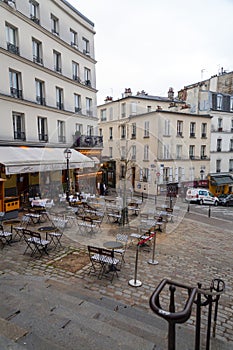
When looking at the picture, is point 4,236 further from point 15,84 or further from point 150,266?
point 15,84

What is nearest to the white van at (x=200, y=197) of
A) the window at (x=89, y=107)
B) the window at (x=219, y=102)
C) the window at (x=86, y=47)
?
the window at (x=89, y=107)

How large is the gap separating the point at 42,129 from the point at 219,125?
818 inches

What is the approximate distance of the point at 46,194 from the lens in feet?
50.2

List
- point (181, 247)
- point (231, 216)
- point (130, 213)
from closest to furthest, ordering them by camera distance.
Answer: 1. point (181, 247)
2. point (130, 213)
3. point (231, 216)

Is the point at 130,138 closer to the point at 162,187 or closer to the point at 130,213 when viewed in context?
the point at 162,187

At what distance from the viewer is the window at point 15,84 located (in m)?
13.0

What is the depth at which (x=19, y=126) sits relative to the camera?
541 inches

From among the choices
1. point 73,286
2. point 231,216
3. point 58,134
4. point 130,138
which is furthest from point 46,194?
point 231,216

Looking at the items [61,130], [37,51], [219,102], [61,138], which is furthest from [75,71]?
[219,102]

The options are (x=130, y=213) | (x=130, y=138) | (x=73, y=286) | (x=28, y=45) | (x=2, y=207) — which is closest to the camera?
(x=73, y=286)

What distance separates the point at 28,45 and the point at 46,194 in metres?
9.52

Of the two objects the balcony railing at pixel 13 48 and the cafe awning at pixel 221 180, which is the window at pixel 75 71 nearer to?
the balcony railing at pixel 13 48

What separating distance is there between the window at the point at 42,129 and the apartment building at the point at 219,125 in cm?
1746

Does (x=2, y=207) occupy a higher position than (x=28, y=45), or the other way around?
(x=28, y=45)
